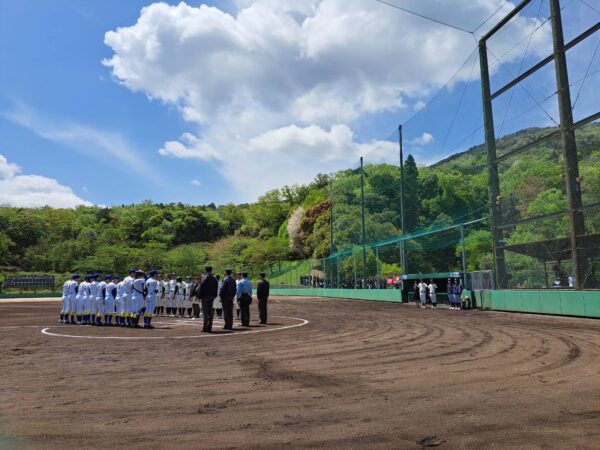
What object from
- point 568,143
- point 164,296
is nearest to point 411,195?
point 568,143

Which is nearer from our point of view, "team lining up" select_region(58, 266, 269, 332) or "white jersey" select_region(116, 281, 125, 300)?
"team lining up" select_region(58, 266, 269, 332)

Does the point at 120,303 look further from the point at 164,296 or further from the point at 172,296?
the point at 164,296

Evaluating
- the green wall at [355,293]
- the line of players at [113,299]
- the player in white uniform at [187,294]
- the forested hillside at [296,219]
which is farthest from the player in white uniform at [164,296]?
the green wall at [355,293]

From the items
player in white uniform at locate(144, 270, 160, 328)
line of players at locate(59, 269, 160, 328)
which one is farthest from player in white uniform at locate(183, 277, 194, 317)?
player in white uniform at locate(144, 270, 160, 328)

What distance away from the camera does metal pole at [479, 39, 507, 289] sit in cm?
2219

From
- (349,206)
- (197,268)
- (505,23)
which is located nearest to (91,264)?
(197,268)

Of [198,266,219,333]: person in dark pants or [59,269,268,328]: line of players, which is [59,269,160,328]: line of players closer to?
[59,269,268,328]: line of players

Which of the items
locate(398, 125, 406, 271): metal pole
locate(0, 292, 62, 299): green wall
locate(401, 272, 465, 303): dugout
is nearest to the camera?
locate(401, 272, 465, 303): dugout

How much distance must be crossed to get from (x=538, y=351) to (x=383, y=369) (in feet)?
11.6

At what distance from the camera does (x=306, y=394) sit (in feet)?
19.6

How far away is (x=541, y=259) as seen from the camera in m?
19.5

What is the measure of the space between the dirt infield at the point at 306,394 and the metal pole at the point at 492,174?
11.5 m

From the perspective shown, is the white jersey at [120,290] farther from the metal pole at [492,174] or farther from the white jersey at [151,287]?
the metal pole at [492,174]

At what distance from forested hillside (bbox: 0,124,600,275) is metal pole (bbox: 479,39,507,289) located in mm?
756
